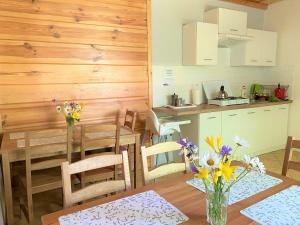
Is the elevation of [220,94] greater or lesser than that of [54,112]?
greater

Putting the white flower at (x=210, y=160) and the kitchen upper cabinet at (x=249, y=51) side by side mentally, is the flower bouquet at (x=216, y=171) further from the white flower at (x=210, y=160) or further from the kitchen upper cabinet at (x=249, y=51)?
the kitchen upper cabinet at (x=249, y=51)

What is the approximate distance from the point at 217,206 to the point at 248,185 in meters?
0.51

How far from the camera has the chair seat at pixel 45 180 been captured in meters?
1.97

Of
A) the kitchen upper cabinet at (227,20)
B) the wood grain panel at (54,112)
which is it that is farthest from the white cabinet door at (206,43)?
the wood grain panel at (54,112)

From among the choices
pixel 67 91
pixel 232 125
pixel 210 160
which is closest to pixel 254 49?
pixel 232 125

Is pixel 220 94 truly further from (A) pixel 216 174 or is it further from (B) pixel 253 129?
(A) pixel 216 174

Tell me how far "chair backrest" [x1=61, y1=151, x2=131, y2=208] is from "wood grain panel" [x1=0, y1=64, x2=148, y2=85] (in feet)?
5.91

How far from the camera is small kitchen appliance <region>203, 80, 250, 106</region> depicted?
143 inches

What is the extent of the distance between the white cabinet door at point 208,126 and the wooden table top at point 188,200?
1.84 meters

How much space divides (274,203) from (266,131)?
3.20m

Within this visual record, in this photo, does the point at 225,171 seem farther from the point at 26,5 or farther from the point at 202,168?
the point at 26,5

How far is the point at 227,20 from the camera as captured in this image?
3719mm

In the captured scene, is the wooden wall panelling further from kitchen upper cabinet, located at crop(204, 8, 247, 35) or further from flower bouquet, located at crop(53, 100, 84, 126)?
kitchen upper cabinet, located at crop(204, 8, 247, 35)

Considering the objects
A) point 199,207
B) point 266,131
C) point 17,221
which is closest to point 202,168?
point 199,207
